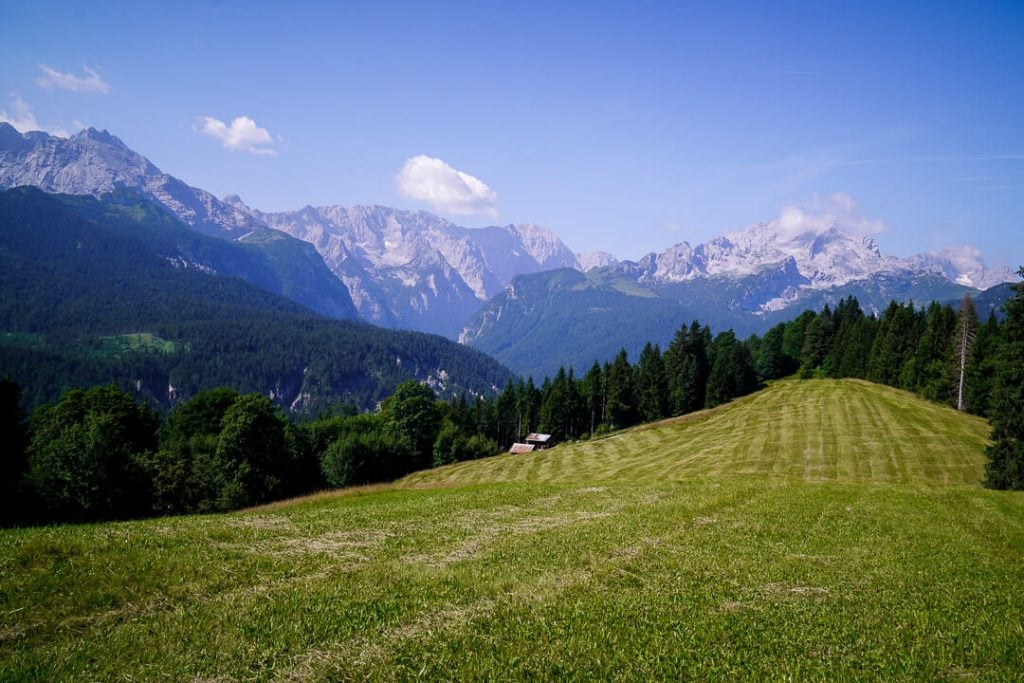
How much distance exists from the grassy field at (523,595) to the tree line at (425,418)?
3360cm

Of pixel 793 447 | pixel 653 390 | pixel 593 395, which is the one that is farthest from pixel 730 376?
pixel 793 447

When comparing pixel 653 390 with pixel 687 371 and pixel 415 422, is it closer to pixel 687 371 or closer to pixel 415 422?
pixel 687 371

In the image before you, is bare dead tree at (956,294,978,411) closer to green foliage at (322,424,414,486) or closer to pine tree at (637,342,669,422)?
pine tree at (637,342,669,422)

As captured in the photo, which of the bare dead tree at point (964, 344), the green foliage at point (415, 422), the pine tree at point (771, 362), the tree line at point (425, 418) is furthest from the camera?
the pine tree at point (771, 362)

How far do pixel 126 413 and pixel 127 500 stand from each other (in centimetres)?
2949

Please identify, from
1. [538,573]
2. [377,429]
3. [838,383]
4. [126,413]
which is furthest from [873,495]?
[377,429]

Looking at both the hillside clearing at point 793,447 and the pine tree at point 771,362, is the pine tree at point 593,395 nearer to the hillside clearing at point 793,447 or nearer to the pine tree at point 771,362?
the hillside clearing at point 793,447

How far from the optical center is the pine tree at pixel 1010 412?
4084cm

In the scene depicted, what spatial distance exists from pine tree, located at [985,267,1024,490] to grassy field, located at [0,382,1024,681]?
2008 centimetres

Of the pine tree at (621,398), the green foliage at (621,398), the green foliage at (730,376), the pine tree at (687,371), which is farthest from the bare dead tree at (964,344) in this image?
the pine tree at (621,398)

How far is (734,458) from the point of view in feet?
200

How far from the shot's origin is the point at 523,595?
13008 millimetres

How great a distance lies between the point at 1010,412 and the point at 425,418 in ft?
298

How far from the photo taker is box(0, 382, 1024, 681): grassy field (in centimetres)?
964
